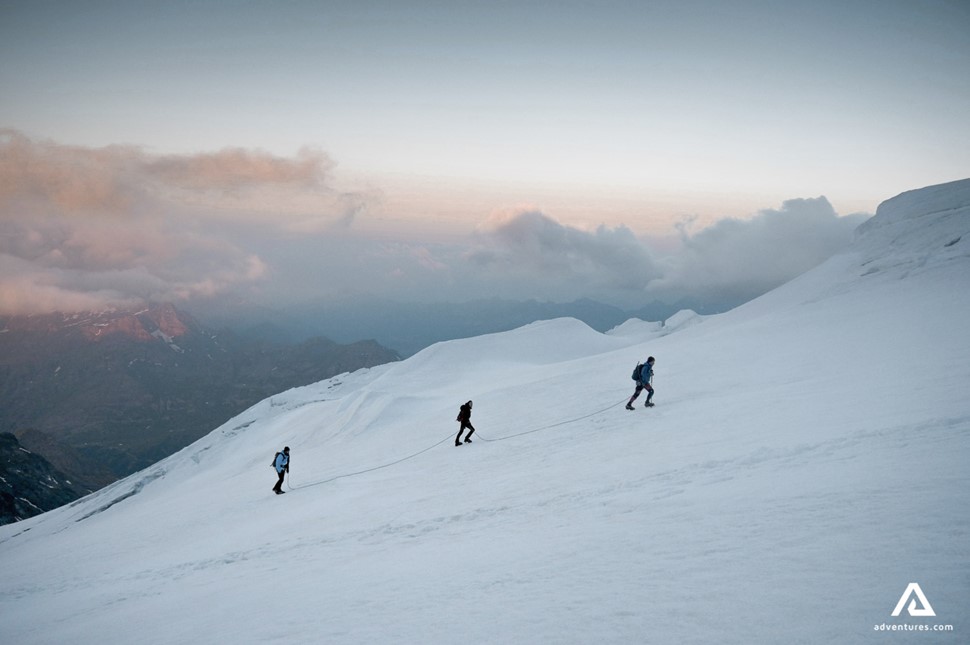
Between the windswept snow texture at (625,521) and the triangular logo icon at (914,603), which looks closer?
the triangular logo icon at (914,603)

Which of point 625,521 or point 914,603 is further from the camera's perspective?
point 625,521

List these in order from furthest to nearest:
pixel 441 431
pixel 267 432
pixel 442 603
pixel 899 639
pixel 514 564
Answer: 1. pixel 267 432
2. pixel 441 431
3. pixel 514 564
4. pixel 442 603
5. pixel 899 639

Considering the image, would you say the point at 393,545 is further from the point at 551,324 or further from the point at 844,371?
the point at 551,324

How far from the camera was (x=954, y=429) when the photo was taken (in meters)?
8.93

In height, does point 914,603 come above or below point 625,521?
above

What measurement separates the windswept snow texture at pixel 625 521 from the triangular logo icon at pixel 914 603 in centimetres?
8

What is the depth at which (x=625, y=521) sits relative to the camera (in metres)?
8.81

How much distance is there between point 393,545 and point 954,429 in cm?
1187

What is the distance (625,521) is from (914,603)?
4468 millimetres

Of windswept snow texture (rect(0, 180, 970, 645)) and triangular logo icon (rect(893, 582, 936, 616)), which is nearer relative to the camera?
triangular logo icon (rect(893, 582, 936, 616))

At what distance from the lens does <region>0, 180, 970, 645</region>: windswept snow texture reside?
18.5 ft

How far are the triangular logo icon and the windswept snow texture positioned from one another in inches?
3.0

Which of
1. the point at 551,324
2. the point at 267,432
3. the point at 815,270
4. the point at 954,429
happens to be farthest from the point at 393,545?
the point at 551,324

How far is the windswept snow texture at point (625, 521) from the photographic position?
5648 millimetres
